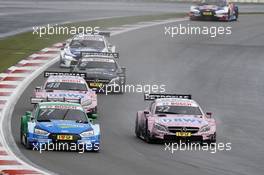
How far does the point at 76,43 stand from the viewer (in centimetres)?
4766

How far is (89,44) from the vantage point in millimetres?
48000

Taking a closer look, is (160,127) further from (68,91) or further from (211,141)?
(68,91)

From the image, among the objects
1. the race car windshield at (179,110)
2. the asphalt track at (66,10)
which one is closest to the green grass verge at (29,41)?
the asphalt track at (66,10)

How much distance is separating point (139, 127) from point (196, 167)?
5608 mm

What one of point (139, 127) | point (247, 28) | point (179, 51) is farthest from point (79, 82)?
point (247, 28)

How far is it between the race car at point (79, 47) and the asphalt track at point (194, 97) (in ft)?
4.96

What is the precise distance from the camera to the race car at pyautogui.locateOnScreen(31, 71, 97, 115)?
34.0m

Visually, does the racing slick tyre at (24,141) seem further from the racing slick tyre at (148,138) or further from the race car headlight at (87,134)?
the racing slick tyre at (148,138)

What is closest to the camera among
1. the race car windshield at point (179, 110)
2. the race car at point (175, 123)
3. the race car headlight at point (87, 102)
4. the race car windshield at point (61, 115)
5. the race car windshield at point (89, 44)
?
the race car windshield at point (61, 115)

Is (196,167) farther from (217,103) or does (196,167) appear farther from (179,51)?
(179,51)

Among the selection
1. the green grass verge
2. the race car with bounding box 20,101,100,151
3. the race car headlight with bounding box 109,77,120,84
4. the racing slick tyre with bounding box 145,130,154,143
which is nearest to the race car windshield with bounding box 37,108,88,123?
the race car with bounding box 20,101,100,151

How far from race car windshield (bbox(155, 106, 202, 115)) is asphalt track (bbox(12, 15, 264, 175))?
109 cm

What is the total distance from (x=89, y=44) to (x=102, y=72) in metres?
7.69

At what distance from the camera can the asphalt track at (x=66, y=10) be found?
64.8m
